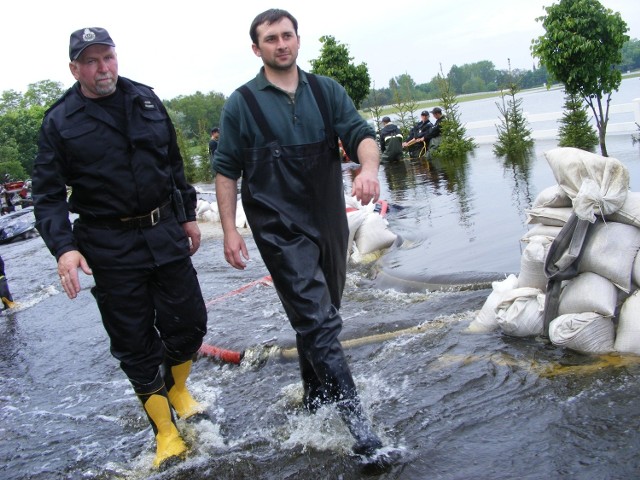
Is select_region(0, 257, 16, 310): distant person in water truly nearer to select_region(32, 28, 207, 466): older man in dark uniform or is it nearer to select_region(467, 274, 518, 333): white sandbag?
select_region(32, 28, 207, 466): older man in dark uniform

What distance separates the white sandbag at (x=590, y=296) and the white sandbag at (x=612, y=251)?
0.14 ft

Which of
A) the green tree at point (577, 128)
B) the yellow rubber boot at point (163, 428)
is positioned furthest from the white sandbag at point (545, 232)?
the green tree at point (577, 128)

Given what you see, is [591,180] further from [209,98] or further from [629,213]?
[209,98]

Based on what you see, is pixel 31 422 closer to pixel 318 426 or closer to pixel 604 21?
pixel 318 426

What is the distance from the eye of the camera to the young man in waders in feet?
10.4

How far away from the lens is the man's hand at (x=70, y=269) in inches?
122

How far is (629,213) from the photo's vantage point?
382 centimetres

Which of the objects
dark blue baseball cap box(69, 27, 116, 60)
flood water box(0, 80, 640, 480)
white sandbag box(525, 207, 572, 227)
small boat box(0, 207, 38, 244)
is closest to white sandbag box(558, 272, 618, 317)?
flood water box(0, 80, 640, 480)

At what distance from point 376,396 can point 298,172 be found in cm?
128

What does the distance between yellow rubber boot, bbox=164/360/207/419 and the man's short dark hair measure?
1.74 m

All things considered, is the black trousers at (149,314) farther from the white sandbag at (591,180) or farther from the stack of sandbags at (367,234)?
the stack of sandbags at (367,234)

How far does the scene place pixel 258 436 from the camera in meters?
3.49

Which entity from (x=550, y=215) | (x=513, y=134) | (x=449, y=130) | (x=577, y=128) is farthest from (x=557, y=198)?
(x=449, y=130)

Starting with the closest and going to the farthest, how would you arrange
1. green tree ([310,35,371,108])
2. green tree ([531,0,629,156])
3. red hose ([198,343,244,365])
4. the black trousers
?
1. the black trousers
2. red hose ([198,343,244,365])
3. green tree ([531,0,629,156])
4. green tree ([310,35,371,108])
